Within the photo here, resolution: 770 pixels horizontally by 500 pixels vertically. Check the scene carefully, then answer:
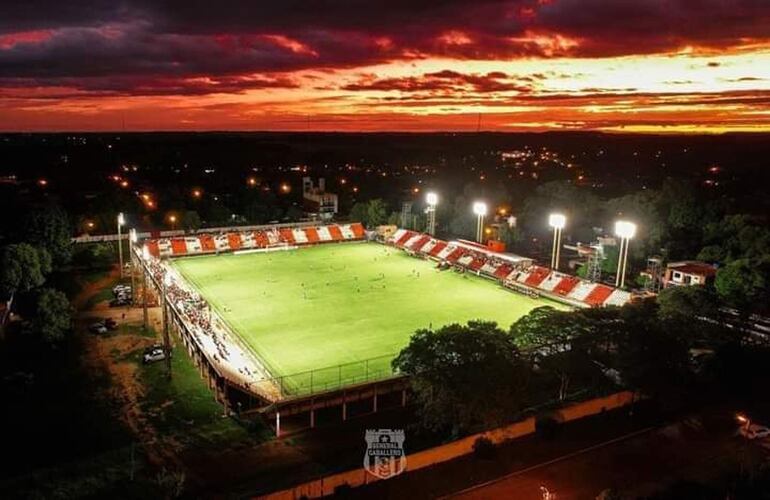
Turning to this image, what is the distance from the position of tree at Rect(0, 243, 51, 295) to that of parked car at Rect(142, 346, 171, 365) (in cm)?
1344

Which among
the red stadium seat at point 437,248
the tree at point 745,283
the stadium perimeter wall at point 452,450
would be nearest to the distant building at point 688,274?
the tree at point 745,283

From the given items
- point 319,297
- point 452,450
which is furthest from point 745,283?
point 452,450

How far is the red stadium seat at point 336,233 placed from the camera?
62.3 metres

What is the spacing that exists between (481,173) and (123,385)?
328ft

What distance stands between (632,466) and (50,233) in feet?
152

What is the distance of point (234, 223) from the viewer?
232 ft

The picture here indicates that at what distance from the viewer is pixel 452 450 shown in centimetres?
2159

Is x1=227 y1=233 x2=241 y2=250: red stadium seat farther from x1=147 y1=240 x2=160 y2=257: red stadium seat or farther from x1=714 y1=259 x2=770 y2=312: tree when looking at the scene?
x1=714 y1=259 x2=770 y2=312: tree

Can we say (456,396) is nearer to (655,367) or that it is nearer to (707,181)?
(655,367)

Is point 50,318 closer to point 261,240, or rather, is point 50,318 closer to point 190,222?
point 261,240

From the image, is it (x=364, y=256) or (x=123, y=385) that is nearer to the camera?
(x=123, y=385)

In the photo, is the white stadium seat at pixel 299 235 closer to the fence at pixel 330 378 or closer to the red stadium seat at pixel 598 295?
the red stadium seat at pixel 598 295

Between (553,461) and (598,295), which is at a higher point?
(598,295)

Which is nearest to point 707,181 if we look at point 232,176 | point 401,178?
point 401,178
